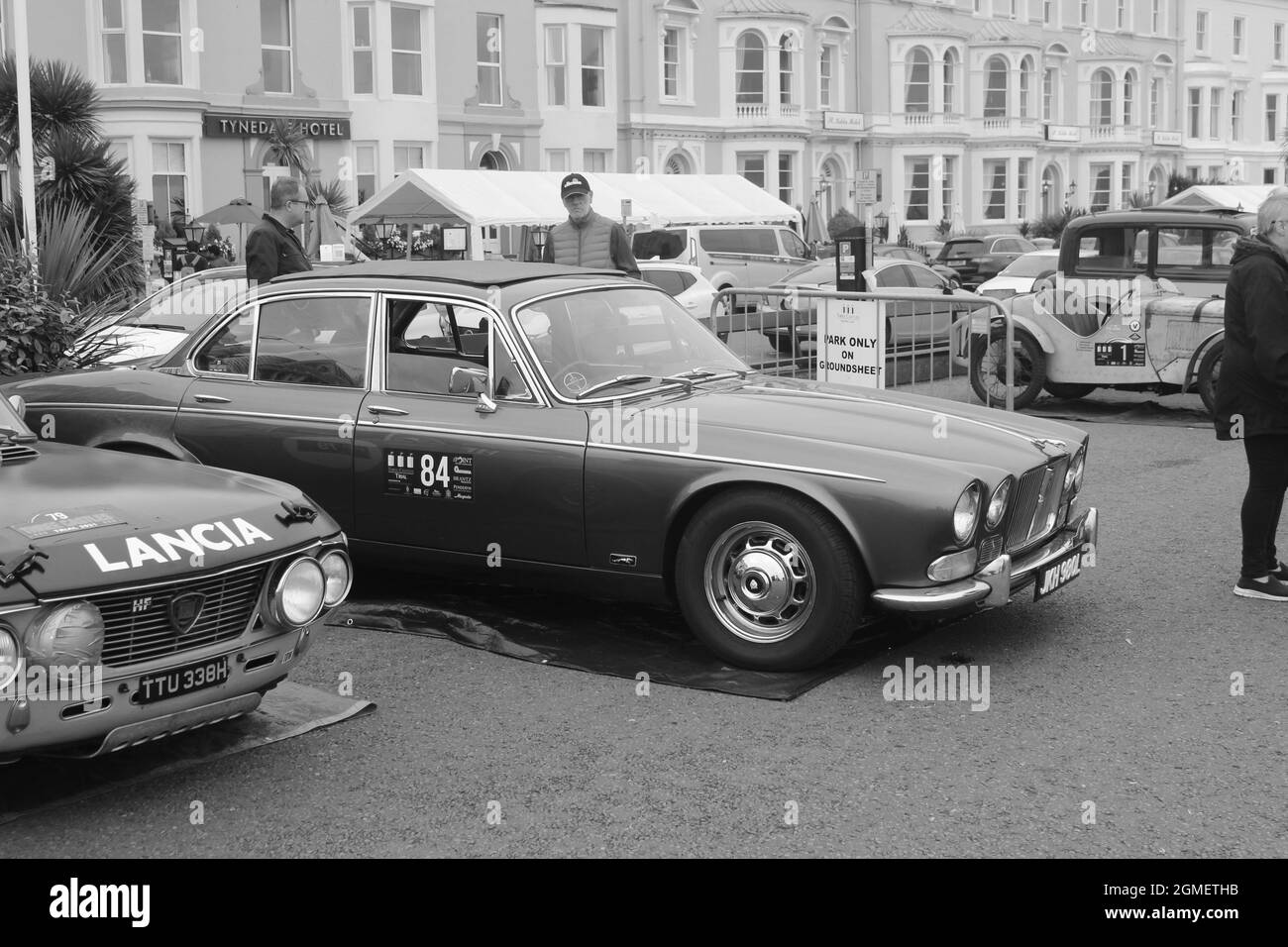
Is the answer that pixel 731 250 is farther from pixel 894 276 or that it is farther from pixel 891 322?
pixel 891 322

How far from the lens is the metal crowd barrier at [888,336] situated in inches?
451

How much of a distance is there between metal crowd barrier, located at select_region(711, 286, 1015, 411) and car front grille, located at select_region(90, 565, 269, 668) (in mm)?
7017

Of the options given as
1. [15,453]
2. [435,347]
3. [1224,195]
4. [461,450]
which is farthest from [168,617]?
[1224,195]

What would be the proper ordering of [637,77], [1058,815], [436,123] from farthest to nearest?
[637,77] → [436,123] → [1058,815]

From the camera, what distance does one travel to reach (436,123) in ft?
123

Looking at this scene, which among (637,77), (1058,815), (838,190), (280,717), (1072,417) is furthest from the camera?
(838,190)

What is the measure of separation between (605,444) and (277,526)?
1.76m

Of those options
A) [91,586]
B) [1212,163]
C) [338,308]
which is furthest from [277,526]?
[1212,163]

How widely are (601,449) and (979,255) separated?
34.6 meters

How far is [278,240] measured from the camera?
9.76 metres

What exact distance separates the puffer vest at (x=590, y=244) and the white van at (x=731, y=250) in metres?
Answer: 15.5

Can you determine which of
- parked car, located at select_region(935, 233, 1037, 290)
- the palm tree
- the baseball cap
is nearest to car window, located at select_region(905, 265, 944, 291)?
parked car, located at select_region(935, 233, 1037, 290)

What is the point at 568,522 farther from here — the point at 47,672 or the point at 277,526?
the point at 47,672

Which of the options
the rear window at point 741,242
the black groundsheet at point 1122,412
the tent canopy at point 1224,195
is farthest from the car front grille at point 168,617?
the tent canopy at point 1224,195
